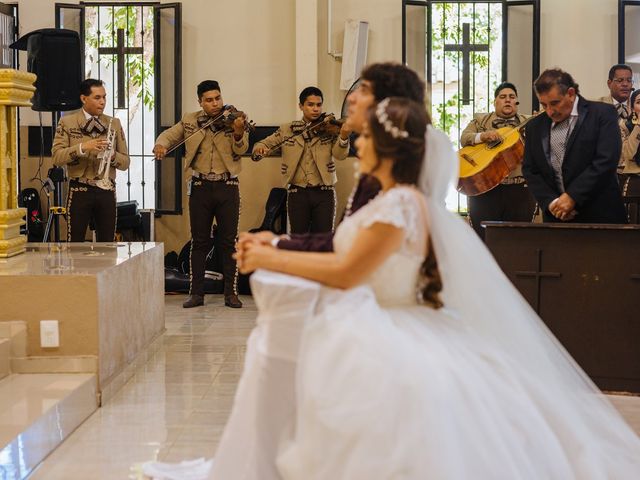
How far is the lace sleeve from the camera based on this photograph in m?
2.68

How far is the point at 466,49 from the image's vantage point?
9211 millimetres

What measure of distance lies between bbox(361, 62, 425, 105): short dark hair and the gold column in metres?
3.09

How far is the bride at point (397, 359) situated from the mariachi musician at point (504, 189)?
4.96 metres

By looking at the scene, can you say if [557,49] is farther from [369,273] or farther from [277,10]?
[369,273]

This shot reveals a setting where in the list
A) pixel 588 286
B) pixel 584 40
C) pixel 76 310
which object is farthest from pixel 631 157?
pixel 76 310

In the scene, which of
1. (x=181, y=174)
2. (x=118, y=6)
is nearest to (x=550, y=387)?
(x=181, y=174)

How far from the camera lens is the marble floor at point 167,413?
3959mm

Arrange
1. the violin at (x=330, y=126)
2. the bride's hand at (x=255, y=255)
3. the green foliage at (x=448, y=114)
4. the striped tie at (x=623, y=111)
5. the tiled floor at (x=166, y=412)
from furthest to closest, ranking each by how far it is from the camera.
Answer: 1. the green foliage at (x=448, y=114)
2. the violin at (x=330, y=126)
3. the striped tie at (x=623, y=111)
4. the tiled floor at (x=166, y=412)
5. the bride's hand at (x=255, y=255)

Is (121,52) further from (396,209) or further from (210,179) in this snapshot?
(396,209)

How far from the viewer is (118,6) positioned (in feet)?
30.1

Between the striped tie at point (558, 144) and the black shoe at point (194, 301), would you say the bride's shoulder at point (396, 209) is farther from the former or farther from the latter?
the black shoe at point (194, 301)


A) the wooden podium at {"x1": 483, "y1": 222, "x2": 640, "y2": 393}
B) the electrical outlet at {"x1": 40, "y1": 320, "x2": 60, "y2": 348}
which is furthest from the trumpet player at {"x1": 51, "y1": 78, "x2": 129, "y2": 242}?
the wooden podium at {"x1": 483, "y1": 222, "x2": 640, "y2": 393}

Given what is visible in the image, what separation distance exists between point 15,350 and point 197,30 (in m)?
5.15

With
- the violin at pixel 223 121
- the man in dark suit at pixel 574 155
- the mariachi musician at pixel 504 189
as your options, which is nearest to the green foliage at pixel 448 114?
the mariachi musician at pixel 504 189
